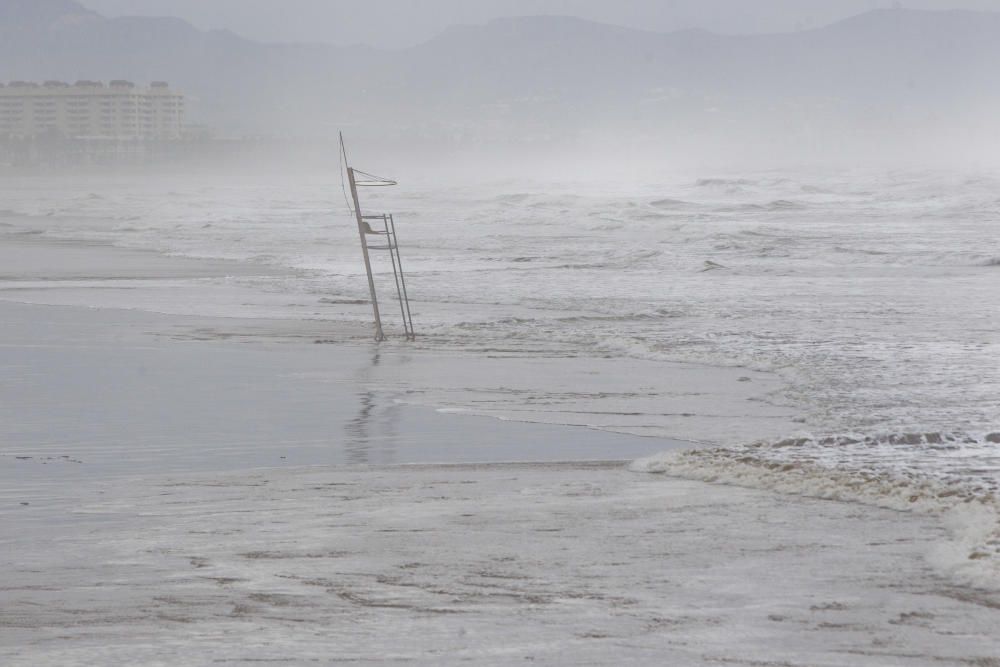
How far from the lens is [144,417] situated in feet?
33.1

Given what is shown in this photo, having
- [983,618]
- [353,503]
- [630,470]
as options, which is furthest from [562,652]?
[630,470]

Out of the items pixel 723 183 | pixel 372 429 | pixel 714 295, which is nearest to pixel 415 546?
pixel 372 429

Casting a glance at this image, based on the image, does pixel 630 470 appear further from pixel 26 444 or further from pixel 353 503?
pixel 26 444

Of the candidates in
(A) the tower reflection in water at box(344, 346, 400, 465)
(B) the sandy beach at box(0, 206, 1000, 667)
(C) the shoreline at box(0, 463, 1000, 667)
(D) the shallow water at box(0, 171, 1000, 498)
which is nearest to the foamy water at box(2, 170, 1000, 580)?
(D) the shallow water at box(0, 171, 1000, 498)

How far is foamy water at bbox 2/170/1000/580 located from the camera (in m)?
9.89

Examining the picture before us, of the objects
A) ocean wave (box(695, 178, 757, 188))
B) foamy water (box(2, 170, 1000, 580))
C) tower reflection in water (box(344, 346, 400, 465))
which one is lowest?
foamy water (box(2, 170, 1000, 580))

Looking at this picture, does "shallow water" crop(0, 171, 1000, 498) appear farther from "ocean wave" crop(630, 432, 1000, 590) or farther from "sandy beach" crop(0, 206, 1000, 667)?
"sandy beach" crop(0, 206, 1000, 667)

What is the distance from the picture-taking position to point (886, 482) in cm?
745

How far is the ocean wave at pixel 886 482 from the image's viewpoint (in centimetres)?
586

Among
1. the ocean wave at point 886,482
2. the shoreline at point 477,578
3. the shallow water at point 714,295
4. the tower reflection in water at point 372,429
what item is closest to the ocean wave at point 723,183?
the shallow water at point 714,295

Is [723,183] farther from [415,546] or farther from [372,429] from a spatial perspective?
[415,546]

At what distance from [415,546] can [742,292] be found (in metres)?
15.7

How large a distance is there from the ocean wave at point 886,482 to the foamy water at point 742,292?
51 mm

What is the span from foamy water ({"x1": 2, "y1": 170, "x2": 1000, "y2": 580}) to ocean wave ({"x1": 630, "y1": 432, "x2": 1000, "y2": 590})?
51 millimetres
